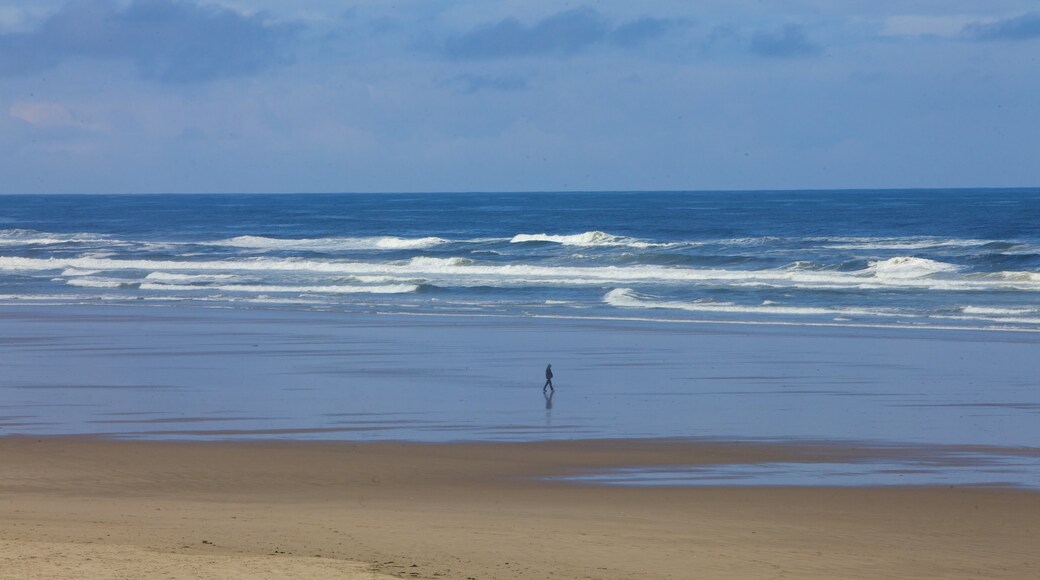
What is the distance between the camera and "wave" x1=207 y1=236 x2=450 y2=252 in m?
57.0

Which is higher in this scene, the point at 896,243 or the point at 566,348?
the point at 896,243

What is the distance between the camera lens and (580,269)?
4322cm

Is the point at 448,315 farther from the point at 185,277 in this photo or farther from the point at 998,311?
the point at 185,277

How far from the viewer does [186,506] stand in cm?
1010

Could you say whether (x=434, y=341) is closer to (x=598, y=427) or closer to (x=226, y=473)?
(x=598, y=427)

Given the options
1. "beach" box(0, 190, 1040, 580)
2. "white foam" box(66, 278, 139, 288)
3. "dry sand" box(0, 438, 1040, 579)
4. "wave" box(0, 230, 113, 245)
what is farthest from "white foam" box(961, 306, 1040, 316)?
"wave" box(0, 230, 113, 245)

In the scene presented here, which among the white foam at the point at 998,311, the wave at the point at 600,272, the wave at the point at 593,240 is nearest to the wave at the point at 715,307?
the white foam at the point at 998,311

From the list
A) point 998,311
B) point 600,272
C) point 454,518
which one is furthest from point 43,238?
point 454,518

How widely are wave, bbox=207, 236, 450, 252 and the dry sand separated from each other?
142ft

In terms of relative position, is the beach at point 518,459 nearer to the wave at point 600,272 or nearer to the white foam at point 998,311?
the white foam at point 998,311

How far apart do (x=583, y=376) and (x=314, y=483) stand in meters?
7.48

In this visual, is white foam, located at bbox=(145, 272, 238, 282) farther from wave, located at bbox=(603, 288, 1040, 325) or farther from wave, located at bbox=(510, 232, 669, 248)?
wave, located at bbox=(510, 232, 669, 248)

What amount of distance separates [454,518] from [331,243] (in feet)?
167

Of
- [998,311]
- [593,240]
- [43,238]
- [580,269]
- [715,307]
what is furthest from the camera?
[43,238]
